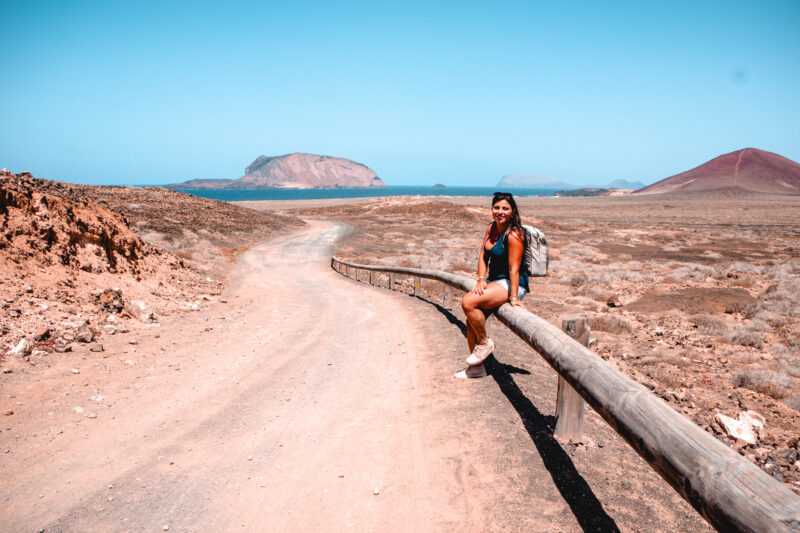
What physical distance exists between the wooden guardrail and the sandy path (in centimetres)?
146

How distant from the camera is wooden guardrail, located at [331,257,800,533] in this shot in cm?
203

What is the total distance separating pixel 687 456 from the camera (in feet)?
8.30

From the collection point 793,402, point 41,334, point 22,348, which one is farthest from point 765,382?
point 41,334

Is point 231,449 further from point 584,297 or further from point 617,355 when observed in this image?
point 584,297

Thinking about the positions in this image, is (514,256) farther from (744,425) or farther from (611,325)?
(611,325)

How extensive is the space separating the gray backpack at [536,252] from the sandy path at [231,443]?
A: 88.7 inches

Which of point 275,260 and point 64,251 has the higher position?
point 64,251

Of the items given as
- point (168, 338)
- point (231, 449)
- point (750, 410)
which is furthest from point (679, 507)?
point (168, 338)

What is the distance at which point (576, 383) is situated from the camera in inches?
160

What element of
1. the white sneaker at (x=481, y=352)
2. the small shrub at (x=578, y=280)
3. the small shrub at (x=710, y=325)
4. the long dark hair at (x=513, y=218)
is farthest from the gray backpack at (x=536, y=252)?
the small shrub at (x=578, y=280)

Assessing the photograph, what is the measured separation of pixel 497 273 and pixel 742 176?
17149 cm

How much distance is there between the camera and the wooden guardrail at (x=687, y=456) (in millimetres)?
2025

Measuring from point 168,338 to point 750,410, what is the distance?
34.7 feet

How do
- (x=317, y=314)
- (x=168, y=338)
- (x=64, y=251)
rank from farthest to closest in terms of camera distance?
(x=317, y=314), (x=64, y=251), (x=168, y=338)
